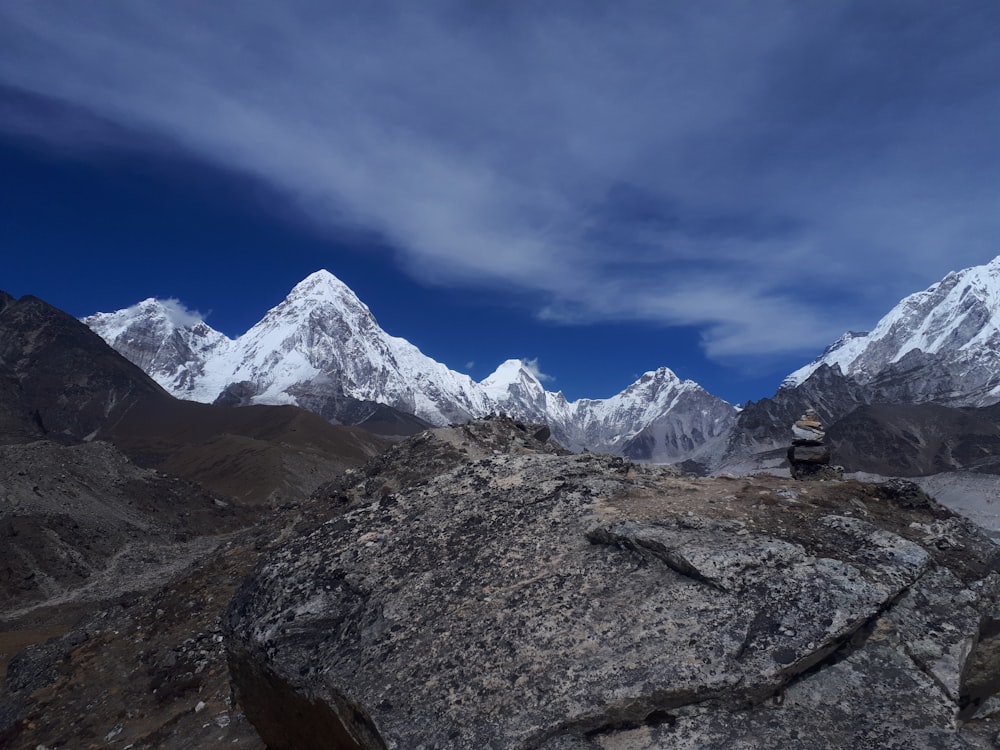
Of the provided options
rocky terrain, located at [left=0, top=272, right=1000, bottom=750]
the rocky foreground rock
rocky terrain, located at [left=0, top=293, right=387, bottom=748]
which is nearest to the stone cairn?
rocky terrain, located at [left=0, top=272, right=1000, bottom=750]

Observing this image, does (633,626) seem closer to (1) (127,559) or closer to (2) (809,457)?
(2) (809,457)

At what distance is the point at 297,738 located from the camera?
6.50 meters

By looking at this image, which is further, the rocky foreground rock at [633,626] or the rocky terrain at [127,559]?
the rocky terrain at [127,559]

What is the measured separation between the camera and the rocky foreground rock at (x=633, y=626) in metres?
5.27

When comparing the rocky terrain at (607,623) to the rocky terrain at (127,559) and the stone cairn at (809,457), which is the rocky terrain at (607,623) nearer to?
the rocky terrain at (127,559)

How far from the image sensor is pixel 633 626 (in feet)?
19.0

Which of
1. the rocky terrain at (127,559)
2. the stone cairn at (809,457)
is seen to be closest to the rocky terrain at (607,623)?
the rocky terrain at (127,559)

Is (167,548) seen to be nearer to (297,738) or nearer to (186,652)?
(186,652)

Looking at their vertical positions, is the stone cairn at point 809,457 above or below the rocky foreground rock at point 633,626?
above

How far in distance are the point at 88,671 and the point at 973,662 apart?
15.4 m

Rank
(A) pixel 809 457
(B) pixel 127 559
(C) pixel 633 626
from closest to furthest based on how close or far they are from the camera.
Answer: (C) pixel 633 626
(A) pixel 809 457
(B) pixel 127 559

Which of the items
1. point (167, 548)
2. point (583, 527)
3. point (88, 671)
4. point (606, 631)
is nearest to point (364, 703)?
point (606, 631)

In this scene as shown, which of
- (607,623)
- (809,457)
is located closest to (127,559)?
(809,457)

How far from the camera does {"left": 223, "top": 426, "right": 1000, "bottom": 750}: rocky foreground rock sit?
527 centimetres
